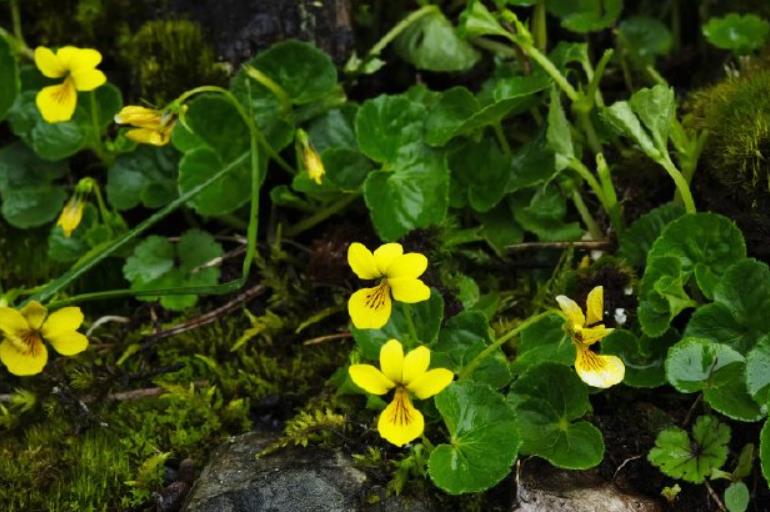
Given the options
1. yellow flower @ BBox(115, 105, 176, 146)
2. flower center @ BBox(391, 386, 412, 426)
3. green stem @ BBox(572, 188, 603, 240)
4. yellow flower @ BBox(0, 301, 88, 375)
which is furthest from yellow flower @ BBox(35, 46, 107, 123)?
green stem @ BBox(572, 188, 603, 240)

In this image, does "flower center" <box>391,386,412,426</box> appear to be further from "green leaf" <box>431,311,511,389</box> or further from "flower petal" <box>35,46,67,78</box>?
"flower petal" <box>35,46,67,78</box>

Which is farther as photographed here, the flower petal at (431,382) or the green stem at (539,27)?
the green stem at (539,27)

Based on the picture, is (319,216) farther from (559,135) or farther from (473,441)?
(473,441)

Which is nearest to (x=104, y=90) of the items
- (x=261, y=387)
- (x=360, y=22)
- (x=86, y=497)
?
(x=360, y=22)

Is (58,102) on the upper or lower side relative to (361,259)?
upper

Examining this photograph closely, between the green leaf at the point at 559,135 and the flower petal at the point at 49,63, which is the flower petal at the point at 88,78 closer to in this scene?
the flower petal at the point at 49,63

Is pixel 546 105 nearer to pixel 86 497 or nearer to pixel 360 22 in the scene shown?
pixel 360 22

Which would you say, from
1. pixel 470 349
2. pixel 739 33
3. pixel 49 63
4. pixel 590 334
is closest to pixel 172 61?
pixel 49 63

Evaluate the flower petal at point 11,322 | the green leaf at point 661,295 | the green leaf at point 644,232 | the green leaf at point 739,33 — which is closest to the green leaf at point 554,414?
the green leaf at point 661,295
